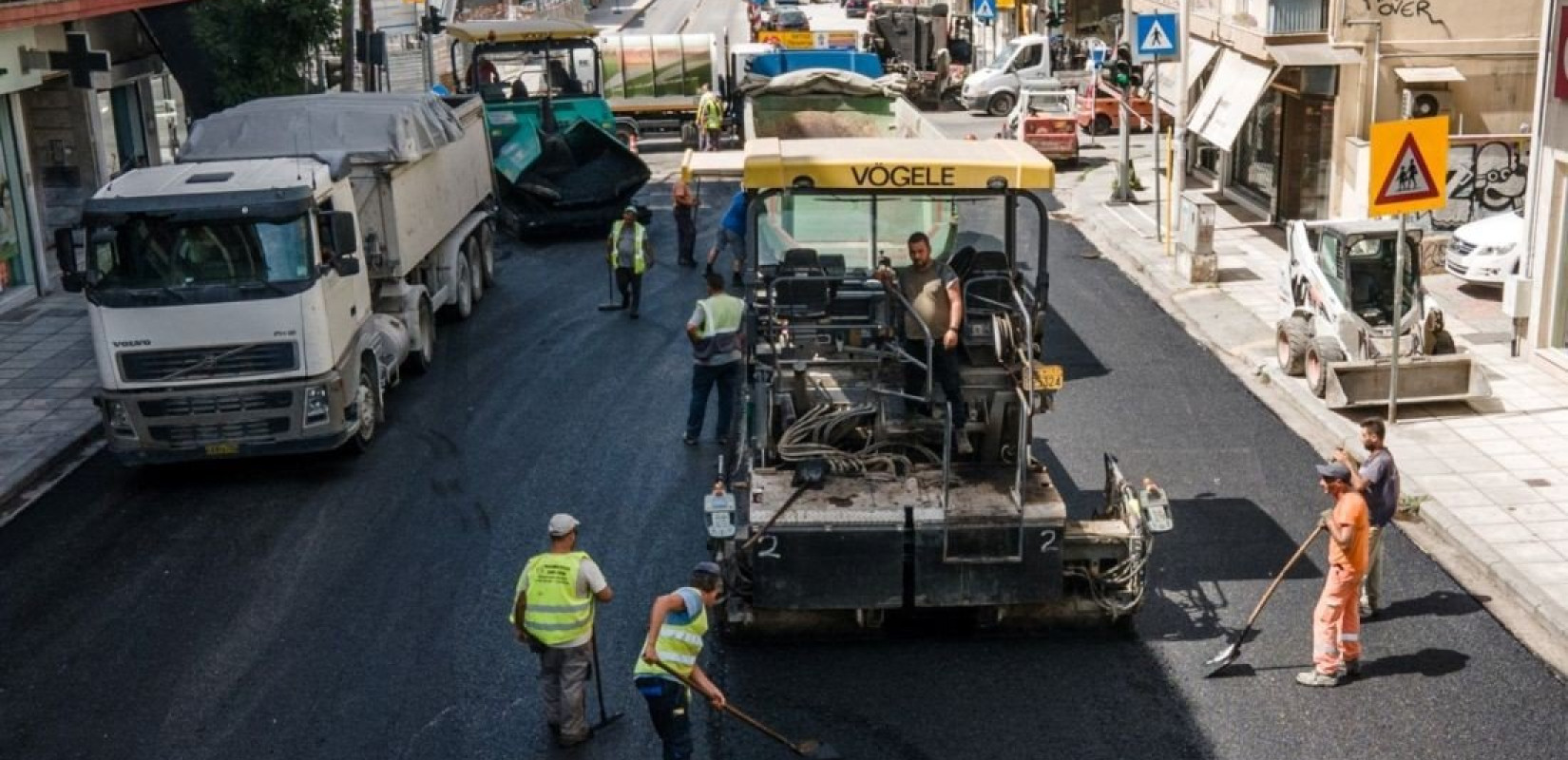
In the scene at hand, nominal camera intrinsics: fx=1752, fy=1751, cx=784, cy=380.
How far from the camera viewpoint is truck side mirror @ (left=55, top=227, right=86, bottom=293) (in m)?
15.5

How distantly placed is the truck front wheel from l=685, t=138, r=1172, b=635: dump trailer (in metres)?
5.02

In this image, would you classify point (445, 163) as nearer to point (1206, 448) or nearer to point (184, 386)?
point (184, 386)

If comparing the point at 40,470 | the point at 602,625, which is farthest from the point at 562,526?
the point at 40,470

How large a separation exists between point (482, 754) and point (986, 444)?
4300 mm

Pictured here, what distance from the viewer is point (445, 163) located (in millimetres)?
22422

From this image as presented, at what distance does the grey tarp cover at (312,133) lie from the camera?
755 inches

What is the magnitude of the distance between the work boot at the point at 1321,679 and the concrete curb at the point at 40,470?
36.3ft

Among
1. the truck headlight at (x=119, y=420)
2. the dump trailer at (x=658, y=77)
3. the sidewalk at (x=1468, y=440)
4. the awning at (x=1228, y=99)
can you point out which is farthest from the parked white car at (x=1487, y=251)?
the dump trailer at (x=658, y=77)

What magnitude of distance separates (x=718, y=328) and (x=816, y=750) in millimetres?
6894

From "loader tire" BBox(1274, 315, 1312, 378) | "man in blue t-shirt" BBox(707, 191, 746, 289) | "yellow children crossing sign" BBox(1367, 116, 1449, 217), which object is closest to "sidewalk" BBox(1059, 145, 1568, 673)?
"loader tire" BBox(1274, 315, 1312, 378)

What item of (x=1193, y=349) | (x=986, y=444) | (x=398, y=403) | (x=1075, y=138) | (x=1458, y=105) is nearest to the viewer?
(x=986, y=444)

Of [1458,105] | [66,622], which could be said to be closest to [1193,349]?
[1458,105]

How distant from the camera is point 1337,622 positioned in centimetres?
1109

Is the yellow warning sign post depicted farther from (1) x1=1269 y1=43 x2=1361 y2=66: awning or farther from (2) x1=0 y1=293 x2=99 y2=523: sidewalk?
(2) x1=0 y1=293 x2=99 y2=523: sidewalk
